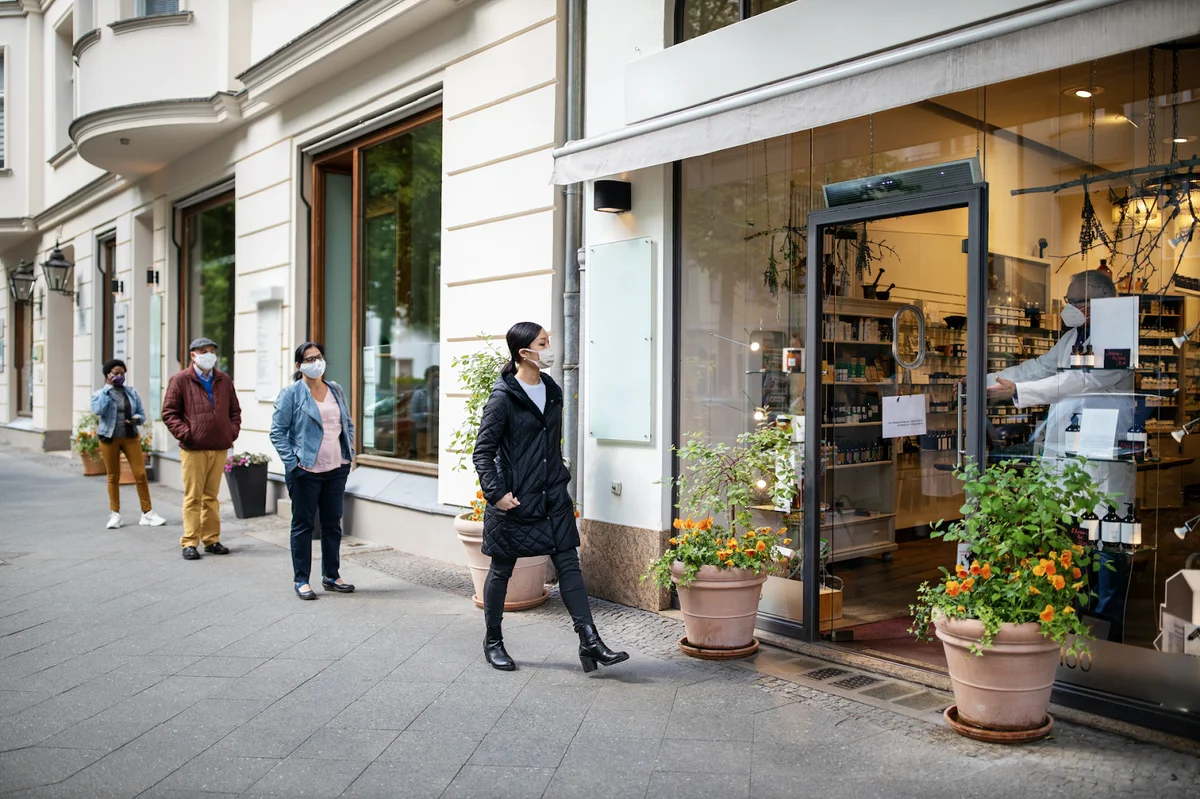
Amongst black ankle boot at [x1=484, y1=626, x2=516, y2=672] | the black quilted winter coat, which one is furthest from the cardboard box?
black ankle boot at [x1=484, y1=626, x2=516, y2=672]

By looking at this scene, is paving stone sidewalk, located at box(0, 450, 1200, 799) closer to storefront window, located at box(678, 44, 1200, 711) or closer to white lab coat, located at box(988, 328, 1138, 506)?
storefront window, located at box(678, 44, 1200, 711)

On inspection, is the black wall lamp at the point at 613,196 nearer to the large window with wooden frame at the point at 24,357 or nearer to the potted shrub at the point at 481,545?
the potted shrub at the point at 481,545

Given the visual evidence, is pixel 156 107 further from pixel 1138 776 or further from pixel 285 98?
pixel 1138 776

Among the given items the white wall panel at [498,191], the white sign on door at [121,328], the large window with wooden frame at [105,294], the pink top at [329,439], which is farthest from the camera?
the large window with wooden frame at [105,294]

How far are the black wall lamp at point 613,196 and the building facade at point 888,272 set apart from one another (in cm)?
3

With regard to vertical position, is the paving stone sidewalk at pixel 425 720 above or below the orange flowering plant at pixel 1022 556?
below

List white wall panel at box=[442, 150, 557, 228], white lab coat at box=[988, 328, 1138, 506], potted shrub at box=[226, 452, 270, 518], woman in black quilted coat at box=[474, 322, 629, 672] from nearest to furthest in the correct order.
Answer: white lab coat at box=[988, 328, 1138, 506] → woman in black quilted coat at box=[474, 322, 629, 672] → white wall panel at box=[442, 150, 557, 228] → potted shrub at box=[226, 452, 270, 518]

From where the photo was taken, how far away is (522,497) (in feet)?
17.8

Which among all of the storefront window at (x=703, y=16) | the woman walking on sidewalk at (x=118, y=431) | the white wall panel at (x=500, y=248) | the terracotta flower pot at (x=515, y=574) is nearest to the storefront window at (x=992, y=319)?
the storefront window at (x=703, y=16)

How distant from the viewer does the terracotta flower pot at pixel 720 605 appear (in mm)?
5527

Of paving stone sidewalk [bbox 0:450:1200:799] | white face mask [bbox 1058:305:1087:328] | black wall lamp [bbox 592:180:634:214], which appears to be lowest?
paving stone sidewalk [bbox 0:450:1200:799]

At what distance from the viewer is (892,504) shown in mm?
7262

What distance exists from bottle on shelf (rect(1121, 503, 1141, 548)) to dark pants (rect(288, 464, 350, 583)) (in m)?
5.13

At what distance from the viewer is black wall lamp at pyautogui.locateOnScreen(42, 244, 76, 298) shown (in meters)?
17.8
